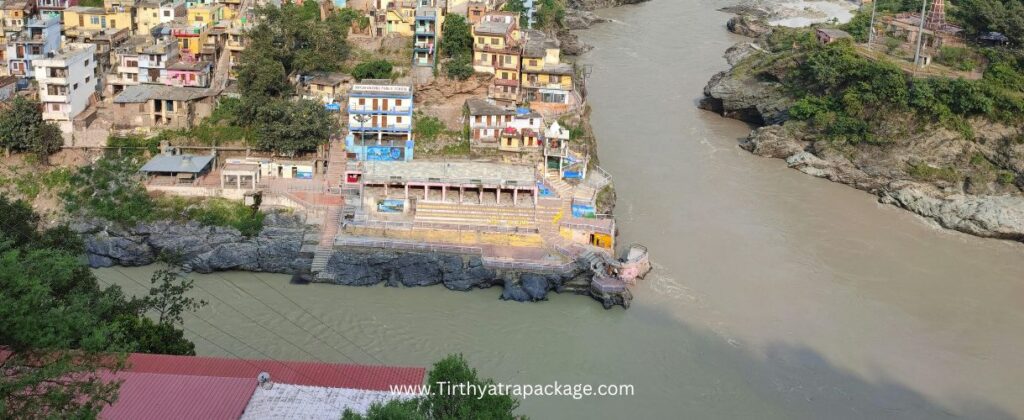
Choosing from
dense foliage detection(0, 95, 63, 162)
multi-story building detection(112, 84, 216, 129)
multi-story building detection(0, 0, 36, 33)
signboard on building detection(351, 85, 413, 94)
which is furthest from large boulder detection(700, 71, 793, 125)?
multi-story building detection(0, 0, 36, 33)

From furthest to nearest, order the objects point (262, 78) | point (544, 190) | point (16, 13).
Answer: point (16, 13), point (262, 78), point (544, 190)

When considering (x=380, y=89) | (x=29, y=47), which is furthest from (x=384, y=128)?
(x=29, y=47)

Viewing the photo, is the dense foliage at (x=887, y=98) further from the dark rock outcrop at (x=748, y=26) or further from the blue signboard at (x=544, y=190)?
the dark rock outcrop at (x=748, y=26)

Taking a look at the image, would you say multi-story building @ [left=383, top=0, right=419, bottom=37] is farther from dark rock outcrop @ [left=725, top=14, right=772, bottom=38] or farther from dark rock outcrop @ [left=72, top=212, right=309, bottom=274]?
dark rock outcrop @ [left=725, top=14, right=772, bottom=38]

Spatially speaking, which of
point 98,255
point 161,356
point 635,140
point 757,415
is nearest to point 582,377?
point 757,415

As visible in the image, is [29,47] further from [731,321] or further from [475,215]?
[731,321]

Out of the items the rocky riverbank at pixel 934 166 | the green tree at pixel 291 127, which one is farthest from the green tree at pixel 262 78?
the rocky riverbank at pixel 934 166

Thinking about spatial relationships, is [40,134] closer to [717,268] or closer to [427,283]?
[427,283]
